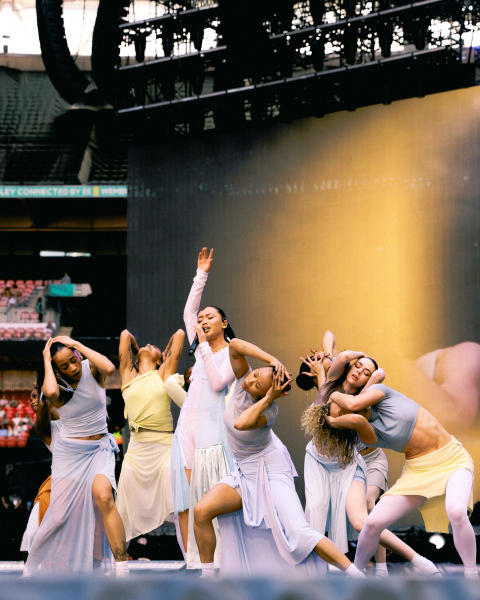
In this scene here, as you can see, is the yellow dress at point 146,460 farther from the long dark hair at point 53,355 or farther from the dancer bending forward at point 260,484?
the dancer bending forward at point 260,484

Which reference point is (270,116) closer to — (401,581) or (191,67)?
(191,67)

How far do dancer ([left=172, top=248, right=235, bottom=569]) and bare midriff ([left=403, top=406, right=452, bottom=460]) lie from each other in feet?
4.07

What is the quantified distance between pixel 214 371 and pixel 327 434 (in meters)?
0.86

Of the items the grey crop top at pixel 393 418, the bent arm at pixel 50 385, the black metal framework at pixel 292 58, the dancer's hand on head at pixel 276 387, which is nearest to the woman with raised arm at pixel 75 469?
the bent arm at pixel 50 385

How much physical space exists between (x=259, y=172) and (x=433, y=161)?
2042mm

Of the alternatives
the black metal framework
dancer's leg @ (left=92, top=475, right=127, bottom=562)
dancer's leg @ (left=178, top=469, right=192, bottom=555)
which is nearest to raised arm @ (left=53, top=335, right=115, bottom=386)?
dancer's leg @ (left=92, top=475, right=127, bottom=562)

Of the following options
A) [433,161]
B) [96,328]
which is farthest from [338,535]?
[96,328]

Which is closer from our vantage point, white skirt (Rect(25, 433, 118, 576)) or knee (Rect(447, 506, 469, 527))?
knee (Rect(447, 506, 469, 527))

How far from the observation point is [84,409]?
15.8 ft

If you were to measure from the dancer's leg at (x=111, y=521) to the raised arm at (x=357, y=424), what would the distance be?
152 cm

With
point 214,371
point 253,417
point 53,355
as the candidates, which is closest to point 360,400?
point 253,417

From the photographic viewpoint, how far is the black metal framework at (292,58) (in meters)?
7.82

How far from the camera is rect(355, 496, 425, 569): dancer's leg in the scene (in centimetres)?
414

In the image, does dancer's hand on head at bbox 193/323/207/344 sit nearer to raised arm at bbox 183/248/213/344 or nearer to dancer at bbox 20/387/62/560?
raised arm at bbox 183/248/213/344
